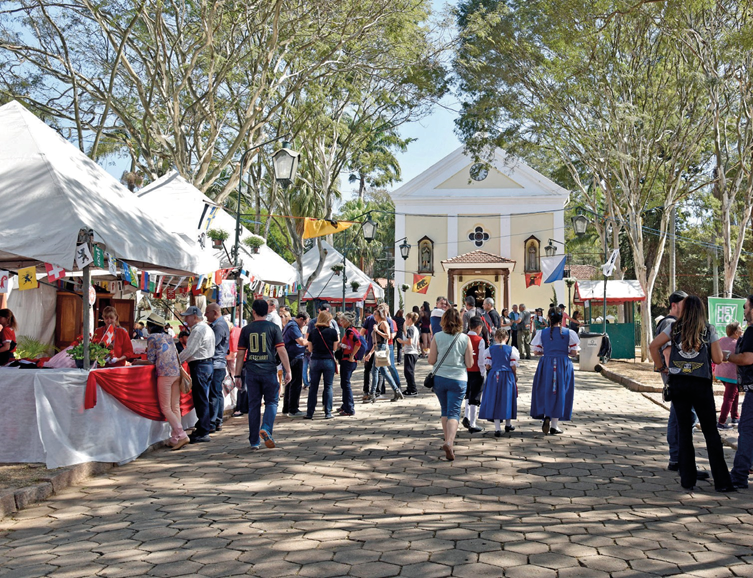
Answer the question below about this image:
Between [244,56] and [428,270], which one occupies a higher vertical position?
[244,56]

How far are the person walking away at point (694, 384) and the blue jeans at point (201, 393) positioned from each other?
18.2ft

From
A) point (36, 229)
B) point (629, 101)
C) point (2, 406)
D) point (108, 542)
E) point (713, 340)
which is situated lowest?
point (108, 542)

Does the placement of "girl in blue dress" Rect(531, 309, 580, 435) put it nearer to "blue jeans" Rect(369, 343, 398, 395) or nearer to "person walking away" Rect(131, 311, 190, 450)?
"blue jeans" Rect(369, 343, 398, 395)

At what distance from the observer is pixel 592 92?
19.2 meters

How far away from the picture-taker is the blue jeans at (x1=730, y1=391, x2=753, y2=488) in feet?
21.4

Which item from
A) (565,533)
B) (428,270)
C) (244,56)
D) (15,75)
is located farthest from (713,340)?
(428,270)

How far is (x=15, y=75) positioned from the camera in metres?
17.1

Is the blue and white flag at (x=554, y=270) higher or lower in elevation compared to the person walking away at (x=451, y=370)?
higher

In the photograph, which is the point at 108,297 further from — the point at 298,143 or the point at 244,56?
the point at 298,143

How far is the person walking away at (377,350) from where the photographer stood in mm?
12898

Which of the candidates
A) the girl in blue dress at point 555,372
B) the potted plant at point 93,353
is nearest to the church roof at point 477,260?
the girl in blue dress at point 555,372

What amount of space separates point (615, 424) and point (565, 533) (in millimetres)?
5730

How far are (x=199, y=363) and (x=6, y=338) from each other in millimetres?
2372

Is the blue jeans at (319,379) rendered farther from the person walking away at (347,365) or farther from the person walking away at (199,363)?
the person walking away at (199,363)
